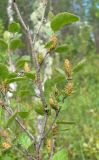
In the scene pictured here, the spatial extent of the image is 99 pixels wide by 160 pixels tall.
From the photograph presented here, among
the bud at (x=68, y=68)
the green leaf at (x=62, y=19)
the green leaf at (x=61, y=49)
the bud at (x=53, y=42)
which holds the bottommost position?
the bud at (x=68, y=68)

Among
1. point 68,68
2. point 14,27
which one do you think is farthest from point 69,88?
point 14,27

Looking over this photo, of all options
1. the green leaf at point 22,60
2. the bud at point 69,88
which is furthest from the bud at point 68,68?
the green leaf at point 22,60

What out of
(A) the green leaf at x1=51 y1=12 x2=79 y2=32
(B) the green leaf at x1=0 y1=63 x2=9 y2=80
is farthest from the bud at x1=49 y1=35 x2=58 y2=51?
(B) the green leaf at x1=0 y1=63 x2=9 y2=80

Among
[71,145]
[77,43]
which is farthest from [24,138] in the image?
[77,43]

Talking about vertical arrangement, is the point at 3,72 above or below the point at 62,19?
below

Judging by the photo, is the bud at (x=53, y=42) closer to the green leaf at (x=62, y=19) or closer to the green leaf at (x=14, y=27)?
the green leaf at (x=62, y=19)

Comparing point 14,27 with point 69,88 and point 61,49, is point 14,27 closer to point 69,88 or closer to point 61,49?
point 61,49

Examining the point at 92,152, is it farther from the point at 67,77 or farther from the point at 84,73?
the point at 84,73

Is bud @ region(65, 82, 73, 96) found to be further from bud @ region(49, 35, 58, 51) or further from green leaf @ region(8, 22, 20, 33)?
green leaf @ region(8, 22, 20, 33)
